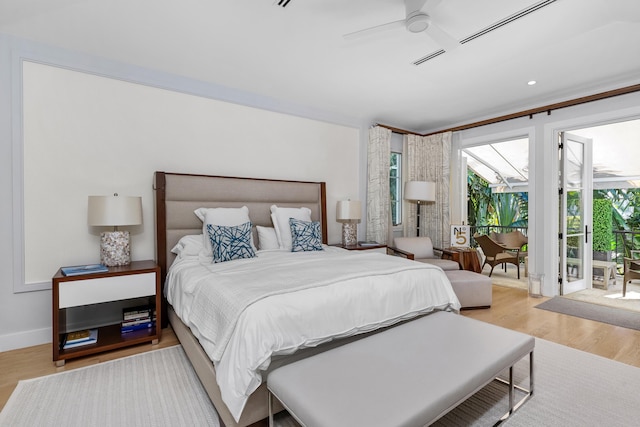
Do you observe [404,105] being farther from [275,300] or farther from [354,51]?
[275,300]

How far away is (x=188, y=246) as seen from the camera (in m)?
3.03

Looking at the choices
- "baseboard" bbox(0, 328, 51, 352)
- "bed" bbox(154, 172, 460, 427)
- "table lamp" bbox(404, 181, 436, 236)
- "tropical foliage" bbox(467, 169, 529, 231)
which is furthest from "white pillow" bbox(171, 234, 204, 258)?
"tropical foliage" bbox(467, 169, 529, 231)

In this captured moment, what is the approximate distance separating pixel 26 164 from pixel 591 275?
701cm

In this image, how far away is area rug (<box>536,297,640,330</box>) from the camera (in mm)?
3305

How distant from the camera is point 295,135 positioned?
13.9ft

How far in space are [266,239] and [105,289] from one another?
1541 mm

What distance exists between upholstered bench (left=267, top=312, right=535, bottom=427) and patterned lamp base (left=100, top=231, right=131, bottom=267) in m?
2.06

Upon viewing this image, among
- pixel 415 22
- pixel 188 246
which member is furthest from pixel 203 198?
pixel 415 22

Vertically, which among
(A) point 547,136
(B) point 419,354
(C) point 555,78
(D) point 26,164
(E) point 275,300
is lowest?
(B) point 419,354

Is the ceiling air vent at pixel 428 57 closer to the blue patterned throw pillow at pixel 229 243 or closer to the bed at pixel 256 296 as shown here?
the bed at pixel 256 296

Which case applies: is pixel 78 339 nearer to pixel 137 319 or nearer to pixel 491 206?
pixel 137 319

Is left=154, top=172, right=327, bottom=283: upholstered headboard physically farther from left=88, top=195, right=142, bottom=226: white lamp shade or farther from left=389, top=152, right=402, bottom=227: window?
left=389, top=152, right=402, bottom=227: window

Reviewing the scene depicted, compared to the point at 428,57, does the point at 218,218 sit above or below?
below

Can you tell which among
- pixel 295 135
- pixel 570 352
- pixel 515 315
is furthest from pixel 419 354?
pixel 295 135
